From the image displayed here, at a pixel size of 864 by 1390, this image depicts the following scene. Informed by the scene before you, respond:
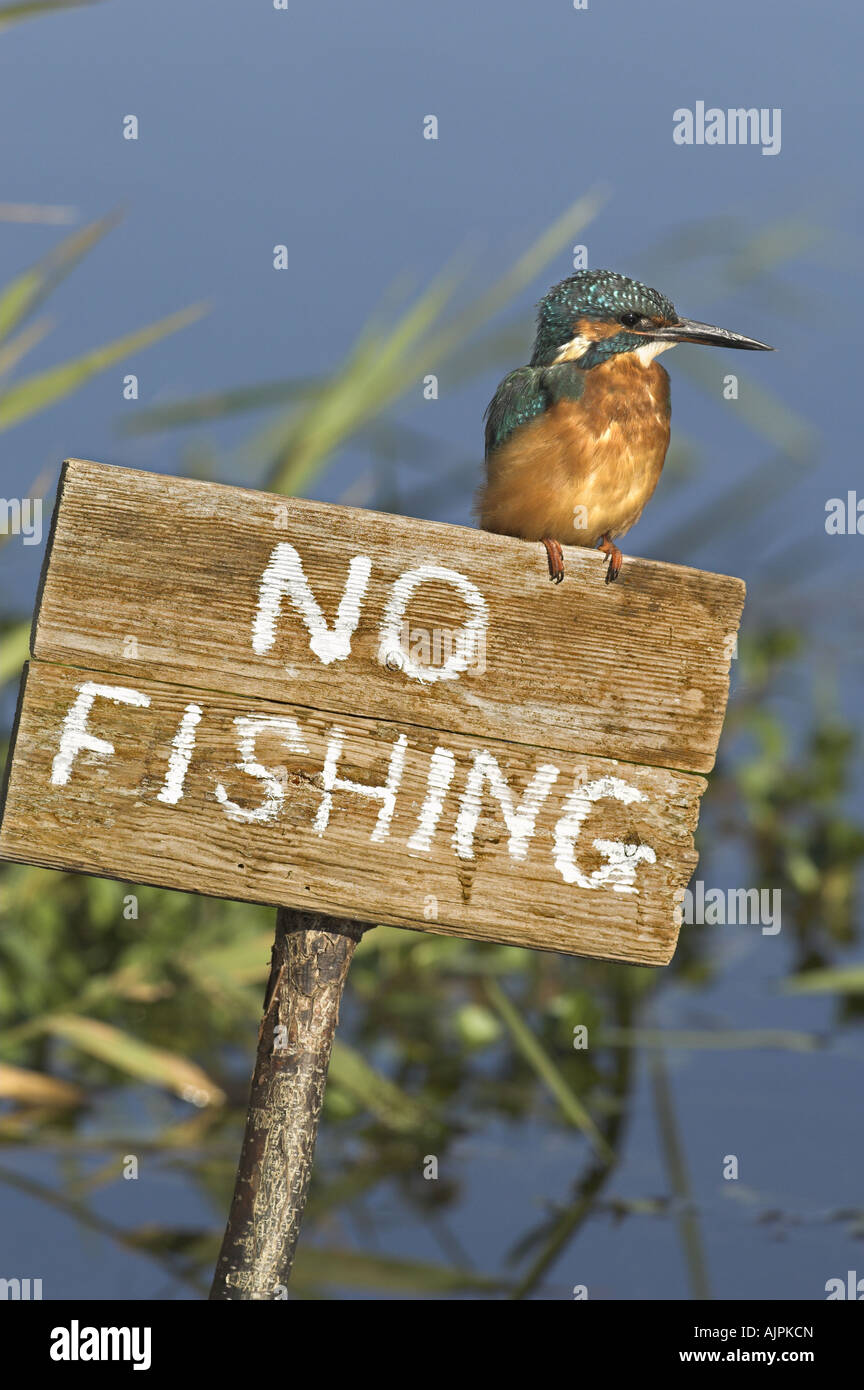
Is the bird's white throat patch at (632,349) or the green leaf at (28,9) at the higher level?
the green leaf at (28,9)

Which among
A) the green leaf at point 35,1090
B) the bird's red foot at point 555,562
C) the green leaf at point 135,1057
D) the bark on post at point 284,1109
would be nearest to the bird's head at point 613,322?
the bird's red foot at point 555,562

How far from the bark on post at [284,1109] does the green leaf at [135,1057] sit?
1573mm

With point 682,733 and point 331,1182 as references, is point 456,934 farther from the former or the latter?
point 331,1182

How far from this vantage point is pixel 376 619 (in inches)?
66.7

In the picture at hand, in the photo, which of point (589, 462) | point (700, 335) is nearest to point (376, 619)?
point (589, 462)

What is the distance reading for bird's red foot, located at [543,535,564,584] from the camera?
5.65ft

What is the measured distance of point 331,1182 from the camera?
324 cm

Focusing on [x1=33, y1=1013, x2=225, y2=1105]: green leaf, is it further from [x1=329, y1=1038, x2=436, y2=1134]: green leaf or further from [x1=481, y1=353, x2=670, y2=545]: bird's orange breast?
[x1=481, y1=353, x2=670, y2=545]: bird's orange breast

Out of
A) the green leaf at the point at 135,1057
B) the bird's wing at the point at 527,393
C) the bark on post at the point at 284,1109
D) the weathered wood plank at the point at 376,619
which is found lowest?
the bark on post at the point at 284,1109

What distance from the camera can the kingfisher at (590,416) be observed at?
2008 mm

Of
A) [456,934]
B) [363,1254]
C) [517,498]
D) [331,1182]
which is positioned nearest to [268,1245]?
[456,934]

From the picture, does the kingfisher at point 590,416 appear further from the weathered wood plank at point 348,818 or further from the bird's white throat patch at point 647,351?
the weathered wood plank at point 348,818

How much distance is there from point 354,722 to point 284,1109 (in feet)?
1.64

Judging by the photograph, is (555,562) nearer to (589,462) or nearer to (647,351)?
(589,462)
